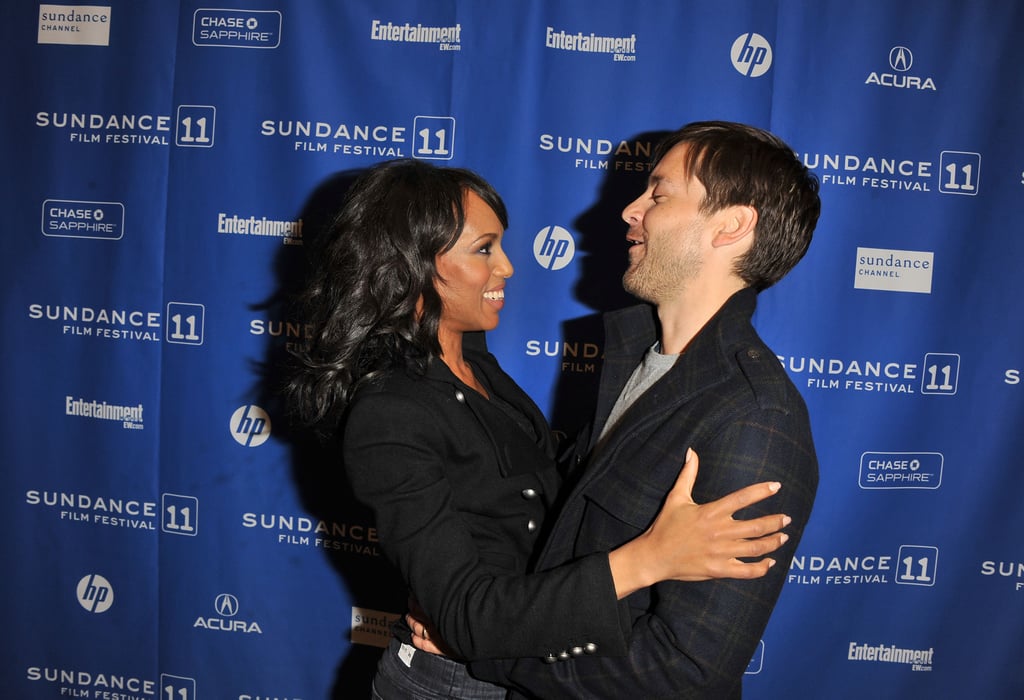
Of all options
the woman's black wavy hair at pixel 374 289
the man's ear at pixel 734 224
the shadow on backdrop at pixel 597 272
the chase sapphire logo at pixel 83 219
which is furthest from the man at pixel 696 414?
the chase sapphire logo at pixel 83 219

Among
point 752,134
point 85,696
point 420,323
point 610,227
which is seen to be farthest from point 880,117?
point 85,696

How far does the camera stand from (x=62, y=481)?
10.2ft

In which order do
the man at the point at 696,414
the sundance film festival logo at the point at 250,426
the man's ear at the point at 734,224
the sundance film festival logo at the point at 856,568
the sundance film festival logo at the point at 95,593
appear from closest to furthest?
the man at the point at 696,414 → the man's ear at the point at 734,224 → the sundance film festival logo at the point at 856,568 → the sundance film festival logo at the point at 250,426 → the sundance film festival logo at the point at 95,593

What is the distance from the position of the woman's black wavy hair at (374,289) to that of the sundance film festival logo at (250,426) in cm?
119

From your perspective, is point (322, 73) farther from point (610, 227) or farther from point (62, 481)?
point (62, 481)

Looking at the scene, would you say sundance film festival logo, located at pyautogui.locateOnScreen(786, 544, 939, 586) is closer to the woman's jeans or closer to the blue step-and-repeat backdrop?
the blue step-and-repeat backdrop

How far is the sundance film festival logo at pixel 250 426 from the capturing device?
2.97 meters

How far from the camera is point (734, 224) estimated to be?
168 centimetres

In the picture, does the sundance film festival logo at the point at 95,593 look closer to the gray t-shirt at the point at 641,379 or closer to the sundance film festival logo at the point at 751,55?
the gray t-shirt at the point at 641,379

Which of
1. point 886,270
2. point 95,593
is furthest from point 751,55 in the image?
point 95,593

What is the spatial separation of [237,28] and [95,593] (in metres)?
2.42

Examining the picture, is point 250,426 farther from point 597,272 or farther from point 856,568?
point 856,568

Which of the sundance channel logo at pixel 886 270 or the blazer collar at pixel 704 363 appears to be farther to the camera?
the sundance channel logo at pixel 886 270

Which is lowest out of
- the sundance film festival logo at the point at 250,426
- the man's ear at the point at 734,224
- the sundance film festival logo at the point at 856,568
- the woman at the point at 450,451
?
the sundance film festival logo at the point at 856,568
